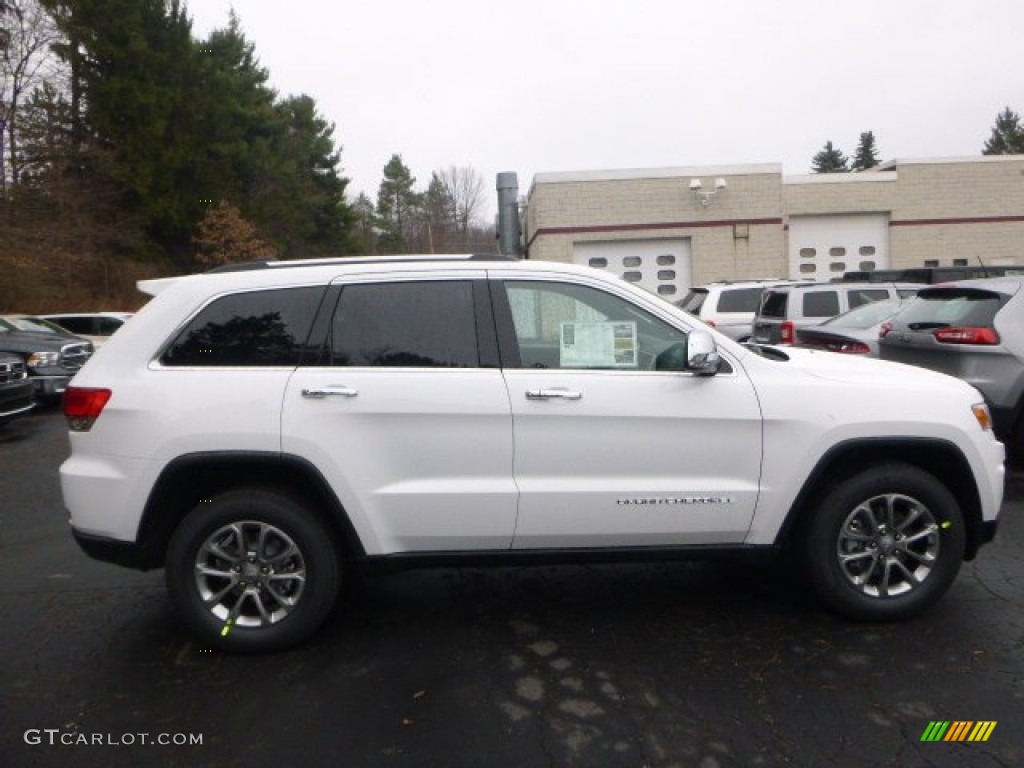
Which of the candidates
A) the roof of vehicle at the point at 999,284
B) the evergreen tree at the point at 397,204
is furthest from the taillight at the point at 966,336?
the evergreen tree at the point at 397,204

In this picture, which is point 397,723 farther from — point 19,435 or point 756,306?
point 756,306

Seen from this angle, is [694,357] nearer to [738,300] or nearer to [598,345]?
[598,345]

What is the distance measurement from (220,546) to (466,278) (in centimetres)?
171

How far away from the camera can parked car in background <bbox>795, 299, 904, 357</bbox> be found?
8.34m

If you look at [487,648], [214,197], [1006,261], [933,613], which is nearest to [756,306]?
[933,613]

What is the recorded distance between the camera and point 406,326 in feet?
12.7

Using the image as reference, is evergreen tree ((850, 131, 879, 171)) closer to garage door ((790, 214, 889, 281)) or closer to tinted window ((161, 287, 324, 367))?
garage door ((790, 214, 889, 281))

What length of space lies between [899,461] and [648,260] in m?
19.9

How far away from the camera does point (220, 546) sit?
3766 millimetres

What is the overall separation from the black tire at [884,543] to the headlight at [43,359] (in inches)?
484

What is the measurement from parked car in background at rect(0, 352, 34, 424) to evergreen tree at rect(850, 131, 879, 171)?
271ft

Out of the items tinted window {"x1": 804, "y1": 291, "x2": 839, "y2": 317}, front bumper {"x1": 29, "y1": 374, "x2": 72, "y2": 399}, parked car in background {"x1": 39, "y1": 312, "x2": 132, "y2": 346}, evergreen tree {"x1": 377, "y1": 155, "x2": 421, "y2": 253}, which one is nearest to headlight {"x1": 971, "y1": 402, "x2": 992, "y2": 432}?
tinted window {"x1": 804, "y1": 291, "x2": 839, "y2": 317}

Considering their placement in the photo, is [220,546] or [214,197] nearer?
[220,546]

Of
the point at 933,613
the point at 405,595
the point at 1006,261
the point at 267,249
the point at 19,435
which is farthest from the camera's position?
the point at 267,249
